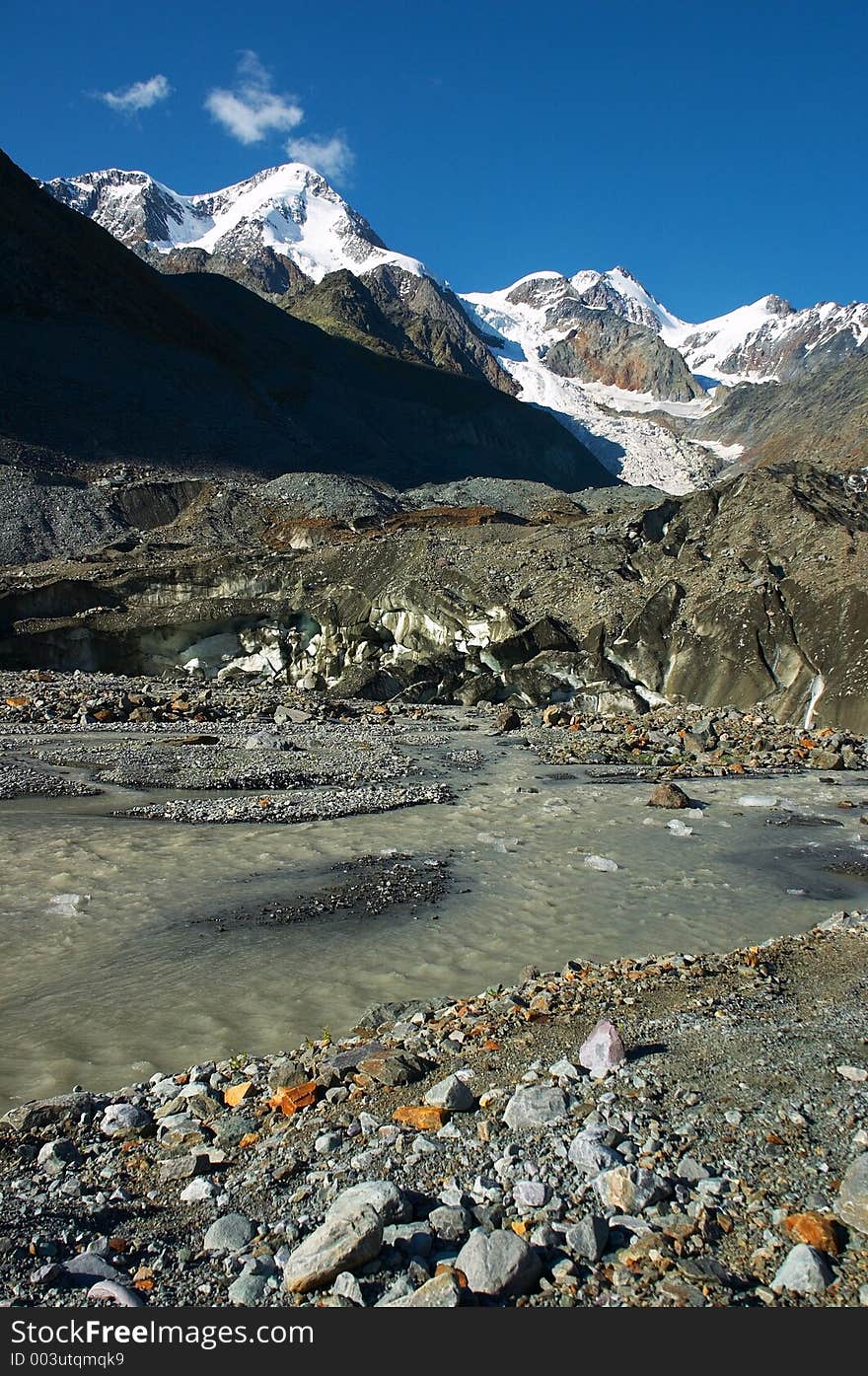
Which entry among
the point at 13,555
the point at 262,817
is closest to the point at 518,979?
the point at 262,817

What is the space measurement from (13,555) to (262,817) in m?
35.0

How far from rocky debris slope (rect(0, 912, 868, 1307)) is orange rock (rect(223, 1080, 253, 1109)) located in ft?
0.04

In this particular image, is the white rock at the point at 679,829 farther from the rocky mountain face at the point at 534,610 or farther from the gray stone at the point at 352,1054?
the rocky mountain face at the point at 534,610

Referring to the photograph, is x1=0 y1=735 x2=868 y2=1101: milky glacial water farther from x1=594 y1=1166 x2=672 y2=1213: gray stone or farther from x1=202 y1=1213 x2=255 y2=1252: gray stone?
x1=594 y1=1166 x2=672 y2=1213: gray stone

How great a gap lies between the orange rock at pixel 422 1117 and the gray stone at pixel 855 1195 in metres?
1.69

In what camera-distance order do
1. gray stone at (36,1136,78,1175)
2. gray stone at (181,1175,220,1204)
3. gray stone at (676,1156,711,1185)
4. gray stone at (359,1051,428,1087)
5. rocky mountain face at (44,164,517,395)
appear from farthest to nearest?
1. rocky mountain face at (44,164,517,395)
2. gray stone at (359,1051,428,1087)
3. gray stone at (36,1136,78,1175)
4. gray stone at (181,1175,220,1204)
5. gray stone at (676,1156,711,1185)

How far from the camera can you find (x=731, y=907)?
8.79m

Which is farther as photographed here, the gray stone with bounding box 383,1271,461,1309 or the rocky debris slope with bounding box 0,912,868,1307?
the rocky debris slope with bounding box 0,912,868,1307

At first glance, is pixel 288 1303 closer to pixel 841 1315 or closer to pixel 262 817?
pixel 841 1315

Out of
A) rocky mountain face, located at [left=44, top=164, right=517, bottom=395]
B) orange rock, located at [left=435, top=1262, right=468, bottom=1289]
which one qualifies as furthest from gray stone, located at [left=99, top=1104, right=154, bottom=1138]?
rocky mountain face, located at [left=44, top=164, right=517, bottom=395]

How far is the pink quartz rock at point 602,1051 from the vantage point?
14.6ft

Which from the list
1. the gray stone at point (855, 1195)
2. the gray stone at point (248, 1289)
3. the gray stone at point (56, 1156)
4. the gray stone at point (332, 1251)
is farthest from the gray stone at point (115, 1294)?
the gray stone at point (855, 1195)

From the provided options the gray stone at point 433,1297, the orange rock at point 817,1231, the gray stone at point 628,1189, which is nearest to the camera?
the gray stone at point 433,1297

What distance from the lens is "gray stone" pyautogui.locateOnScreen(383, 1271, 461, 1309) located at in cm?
276
